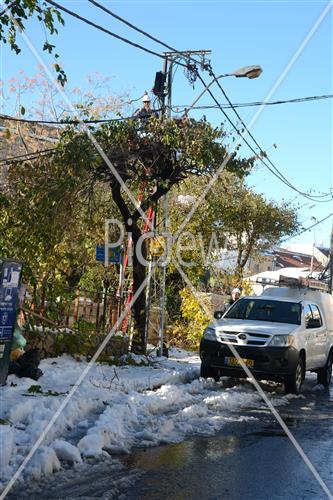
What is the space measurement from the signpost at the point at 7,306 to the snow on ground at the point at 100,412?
386mm

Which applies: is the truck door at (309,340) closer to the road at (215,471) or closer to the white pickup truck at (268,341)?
the white pickup truck at (268,341)

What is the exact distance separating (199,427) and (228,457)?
142 cm

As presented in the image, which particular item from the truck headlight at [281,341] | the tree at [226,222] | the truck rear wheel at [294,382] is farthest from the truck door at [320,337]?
the tree at [226,222]

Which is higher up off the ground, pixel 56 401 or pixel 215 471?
pixel 56 401

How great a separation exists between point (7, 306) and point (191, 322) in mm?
11445

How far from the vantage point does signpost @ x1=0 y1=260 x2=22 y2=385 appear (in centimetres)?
925

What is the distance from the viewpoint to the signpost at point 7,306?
30.3ft

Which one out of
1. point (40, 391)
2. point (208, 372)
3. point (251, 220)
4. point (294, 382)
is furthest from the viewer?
point (251, 220)

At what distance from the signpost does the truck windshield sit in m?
5.50

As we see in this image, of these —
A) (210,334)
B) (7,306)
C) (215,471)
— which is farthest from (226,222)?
(215,471)

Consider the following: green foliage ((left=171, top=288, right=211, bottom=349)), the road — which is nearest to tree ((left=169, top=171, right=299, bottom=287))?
green foliage ((left=171, top=288, right=211, bottom=349))

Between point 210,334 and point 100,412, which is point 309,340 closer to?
point 210,334

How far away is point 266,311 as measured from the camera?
1372 cm

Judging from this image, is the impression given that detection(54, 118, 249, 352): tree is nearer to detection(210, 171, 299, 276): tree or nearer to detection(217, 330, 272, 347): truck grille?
detection(217, 330, 272, 347): truck grille
